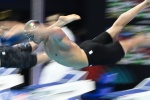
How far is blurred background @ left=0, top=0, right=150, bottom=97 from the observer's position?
4.38 m

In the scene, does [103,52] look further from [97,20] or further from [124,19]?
[97,20]

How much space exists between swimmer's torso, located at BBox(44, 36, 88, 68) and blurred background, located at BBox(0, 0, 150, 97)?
0.60m

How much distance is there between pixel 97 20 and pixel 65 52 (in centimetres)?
140

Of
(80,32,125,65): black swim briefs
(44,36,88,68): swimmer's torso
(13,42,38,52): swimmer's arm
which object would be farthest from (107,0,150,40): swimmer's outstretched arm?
(13,42,38,52): swimmer's arm

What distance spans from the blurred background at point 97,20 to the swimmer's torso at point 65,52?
60cm

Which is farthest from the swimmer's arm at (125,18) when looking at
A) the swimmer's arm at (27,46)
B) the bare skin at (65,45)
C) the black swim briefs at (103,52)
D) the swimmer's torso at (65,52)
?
the swimmer's arm at (27,46)

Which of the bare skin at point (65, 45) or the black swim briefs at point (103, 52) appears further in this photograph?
the black swim briefs at point (103, 52)

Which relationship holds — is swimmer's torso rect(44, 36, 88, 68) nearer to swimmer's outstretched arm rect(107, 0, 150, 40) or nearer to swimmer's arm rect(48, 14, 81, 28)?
swimmer's arm rect(48, 14, 81, 28)

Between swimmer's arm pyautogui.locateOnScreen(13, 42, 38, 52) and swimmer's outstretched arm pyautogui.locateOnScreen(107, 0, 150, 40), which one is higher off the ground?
swimmer's outstretched arm pyautogui.locateOnScreen(107, 0, 150, 40)

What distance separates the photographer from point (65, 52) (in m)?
3.26

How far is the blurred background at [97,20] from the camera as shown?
4379 mm

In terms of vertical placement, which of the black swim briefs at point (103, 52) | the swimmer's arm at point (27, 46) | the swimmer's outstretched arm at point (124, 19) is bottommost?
the black swim briefs at point (103, 52)

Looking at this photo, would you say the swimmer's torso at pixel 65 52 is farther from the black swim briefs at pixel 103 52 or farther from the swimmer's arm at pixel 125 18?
the swimmer's arm at pixel 125 18

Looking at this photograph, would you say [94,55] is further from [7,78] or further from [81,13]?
[81,13]
